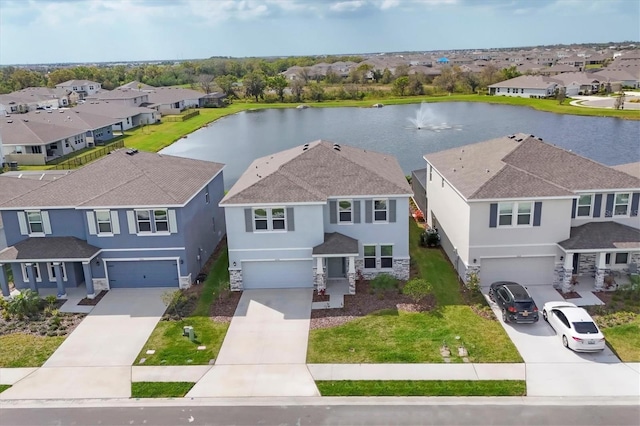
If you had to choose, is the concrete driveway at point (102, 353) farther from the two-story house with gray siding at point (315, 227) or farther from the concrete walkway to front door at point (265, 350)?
the two-story house with gray siding at point (315, 227)

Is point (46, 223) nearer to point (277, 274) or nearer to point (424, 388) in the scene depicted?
point (277, 274)

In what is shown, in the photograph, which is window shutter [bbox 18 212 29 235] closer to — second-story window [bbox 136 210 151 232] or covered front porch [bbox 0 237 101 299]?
covered front porch [bbox 0 237 101 299]

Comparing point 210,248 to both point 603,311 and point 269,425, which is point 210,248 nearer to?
point 269,425

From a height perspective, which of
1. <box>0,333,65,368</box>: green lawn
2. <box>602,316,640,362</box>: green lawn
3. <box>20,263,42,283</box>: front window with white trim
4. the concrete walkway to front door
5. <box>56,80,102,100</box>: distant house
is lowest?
<box>0,333,65,368</box>: green lawn

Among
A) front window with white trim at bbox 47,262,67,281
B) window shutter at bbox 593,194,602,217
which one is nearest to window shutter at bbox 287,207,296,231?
front window with white trim at bbox 47,262,67,281

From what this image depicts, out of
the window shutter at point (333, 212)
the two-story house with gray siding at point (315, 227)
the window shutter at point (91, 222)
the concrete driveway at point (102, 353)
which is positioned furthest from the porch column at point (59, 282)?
the window shutter at point (333, 212)
